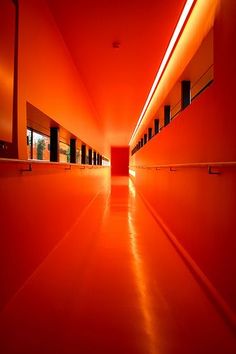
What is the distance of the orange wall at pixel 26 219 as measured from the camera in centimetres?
182

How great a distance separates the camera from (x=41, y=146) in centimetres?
366

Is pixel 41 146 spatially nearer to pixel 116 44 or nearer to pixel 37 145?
pixel 37 145

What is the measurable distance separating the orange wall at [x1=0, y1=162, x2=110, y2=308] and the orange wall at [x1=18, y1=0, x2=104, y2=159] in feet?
0.96

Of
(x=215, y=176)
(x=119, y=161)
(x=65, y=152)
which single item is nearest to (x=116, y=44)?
(x=65, y=152)

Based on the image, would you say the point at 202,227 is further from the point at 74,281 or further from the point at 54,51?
the point at 54,51

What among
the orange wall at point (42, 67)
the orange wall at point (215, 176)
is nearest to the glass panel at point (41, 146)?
the orange wall at point (42, 67)

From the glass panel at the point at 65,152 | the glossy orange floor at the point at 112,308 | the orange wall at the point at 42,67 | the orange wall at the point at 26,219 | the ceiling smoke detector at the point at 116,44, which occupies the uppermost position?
the ceiling smoke detector at the point at 116,44

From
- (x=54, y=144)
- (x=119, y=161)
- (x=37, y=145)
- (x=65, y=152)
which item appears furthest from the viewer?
(x=119, y=161)

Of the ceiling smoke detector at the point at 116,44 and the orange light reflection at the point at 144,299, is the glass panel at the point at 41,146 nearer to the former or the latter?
the ceiling smoke detector at the point at 116,44

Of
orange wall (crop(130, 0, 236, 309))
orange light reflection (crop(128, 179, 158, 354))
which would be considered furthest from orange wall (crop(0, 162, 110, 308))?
orange wall (crop(130, 0, 236, 309))

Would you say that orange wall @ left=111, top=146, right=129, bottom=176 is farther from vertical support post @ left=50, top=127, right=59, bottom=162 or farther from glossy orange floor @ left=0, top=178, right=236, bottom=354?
glossy orange floor @ left=0, top=178, right=236, bottom=354

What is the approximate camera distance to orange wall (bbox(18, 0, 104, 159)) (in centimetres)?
213

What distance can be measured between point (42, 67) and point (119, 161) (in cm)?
2193

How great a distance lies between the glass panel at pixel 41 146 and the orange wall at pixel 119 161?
20.3m
